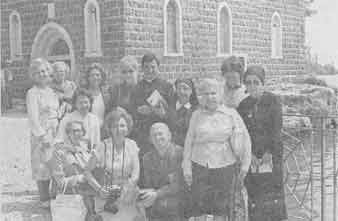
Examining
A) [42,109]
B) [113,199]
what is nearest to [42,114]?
[42,109]

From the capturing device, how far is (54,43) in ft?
29.7

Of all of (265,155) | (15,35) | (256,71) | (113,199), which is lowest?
(113,199)

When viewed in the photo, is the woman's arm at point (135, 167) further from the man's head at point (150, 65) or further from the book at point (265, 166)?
the book at point (265, 166)

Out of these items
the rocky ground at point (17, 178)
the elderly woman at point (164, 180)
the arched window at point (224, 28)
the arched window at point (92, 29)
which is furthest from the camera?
the arched window at point (92, 29)

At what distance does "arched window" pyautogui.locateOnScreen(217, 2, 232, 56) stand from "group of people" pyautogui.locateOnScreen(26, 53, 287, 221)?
10.4 ft

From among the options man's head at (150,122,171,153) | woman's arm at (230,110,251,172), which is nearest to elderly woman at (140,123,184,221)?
man's head at (150,122,171,153)

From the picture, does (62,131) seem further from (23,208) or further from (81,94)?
(23,208)

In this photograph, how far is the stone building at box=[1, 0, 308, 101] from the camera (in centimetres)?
802

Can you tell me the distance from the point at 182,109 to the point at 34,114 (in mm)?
1594

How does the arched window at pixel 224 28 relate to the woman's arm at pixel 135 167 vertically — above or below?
above

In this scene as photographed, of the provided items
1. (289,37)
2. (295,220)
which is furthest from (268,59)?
(295,220)

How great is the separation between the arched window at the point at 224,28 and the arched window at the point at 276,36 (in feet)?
2.26

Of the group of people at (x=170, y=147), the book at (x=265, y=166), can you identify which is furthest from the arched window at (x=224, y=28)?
the book at (x=265, y=166)

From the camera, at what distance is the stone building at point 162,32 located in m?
8.02
